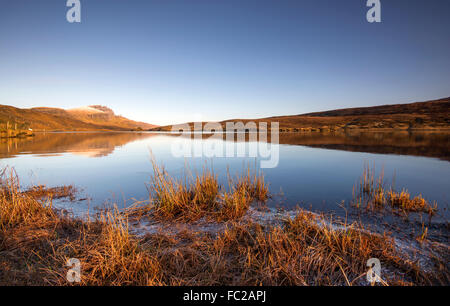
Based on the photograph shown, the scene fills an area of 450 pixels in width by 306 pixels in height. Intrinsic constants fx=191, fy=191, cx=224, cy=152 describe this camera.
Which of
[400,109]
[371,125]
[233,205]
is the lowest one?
[233,205]

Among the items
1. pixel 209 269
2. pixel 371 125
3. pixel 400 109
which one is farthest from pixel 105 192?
pixel 400 109

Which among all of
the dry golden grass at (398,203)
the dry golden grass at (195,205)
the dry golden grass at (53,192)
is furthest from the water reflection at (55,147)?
the dry golden grass at (398,203)

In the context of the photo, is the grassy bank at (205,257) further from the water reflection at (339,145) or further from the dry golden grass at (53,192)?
the water reflection at (339,145)

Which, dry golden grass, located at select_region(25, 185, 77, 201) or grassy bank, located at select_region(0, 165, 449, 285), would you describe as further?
dry golden grass, located at select_region(25, 185, 77, 201)

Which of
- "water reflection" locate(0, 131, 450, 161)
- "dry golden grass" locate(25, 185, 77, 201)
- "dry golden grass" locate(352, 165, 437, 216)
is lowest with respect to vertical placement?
"dry golden grass" locate(352, 165, 437, 216)

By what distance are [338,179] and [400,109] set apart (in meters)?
91.3

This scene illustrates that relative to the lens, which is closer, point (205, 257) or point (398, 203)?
point (205, 257)

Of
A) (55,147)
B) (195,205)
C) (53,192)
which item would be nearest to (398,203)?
(195,205)

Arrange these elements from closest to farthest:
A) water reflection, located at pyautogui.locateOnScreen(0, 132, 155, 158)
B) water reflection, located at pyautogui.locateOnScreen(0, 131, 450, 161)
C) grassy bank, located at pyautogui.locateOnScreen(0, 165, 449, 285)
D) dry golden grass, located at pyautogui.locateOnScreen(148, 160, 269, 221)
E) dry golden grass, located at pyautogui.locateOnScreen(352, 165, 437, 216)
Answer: grassy bank, located at pyautogui.locateOnScreen(0, 165, 449, 285), dry golden grass, located at pyautogui.locateOnScreen(148, 160, 269, 221), dry golden grass, located at pyautogui.locateOnScreen(352, 165, 437, 216), water reflection, located at pyautogui.locateOnScreen(0, 131, 450, 161), water reflection, located at pyautogui.locateOnScreen(0, 132, 155, 158)

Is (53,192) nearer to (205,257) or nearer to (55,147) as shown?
(205,257)

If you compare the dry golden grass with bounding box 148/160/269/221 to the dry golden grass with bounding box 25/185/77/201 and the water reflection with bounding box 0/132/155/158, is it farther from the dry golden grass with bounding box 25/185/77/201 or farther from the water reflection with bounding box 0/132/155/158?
the water reflection with bounding box 0/132/155/158

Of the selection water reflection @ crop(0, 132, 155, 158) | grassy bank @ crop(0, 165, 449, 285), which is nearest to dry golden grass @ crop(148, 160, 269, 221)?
grassy bank @ crop(0, 165, 449, 285)
